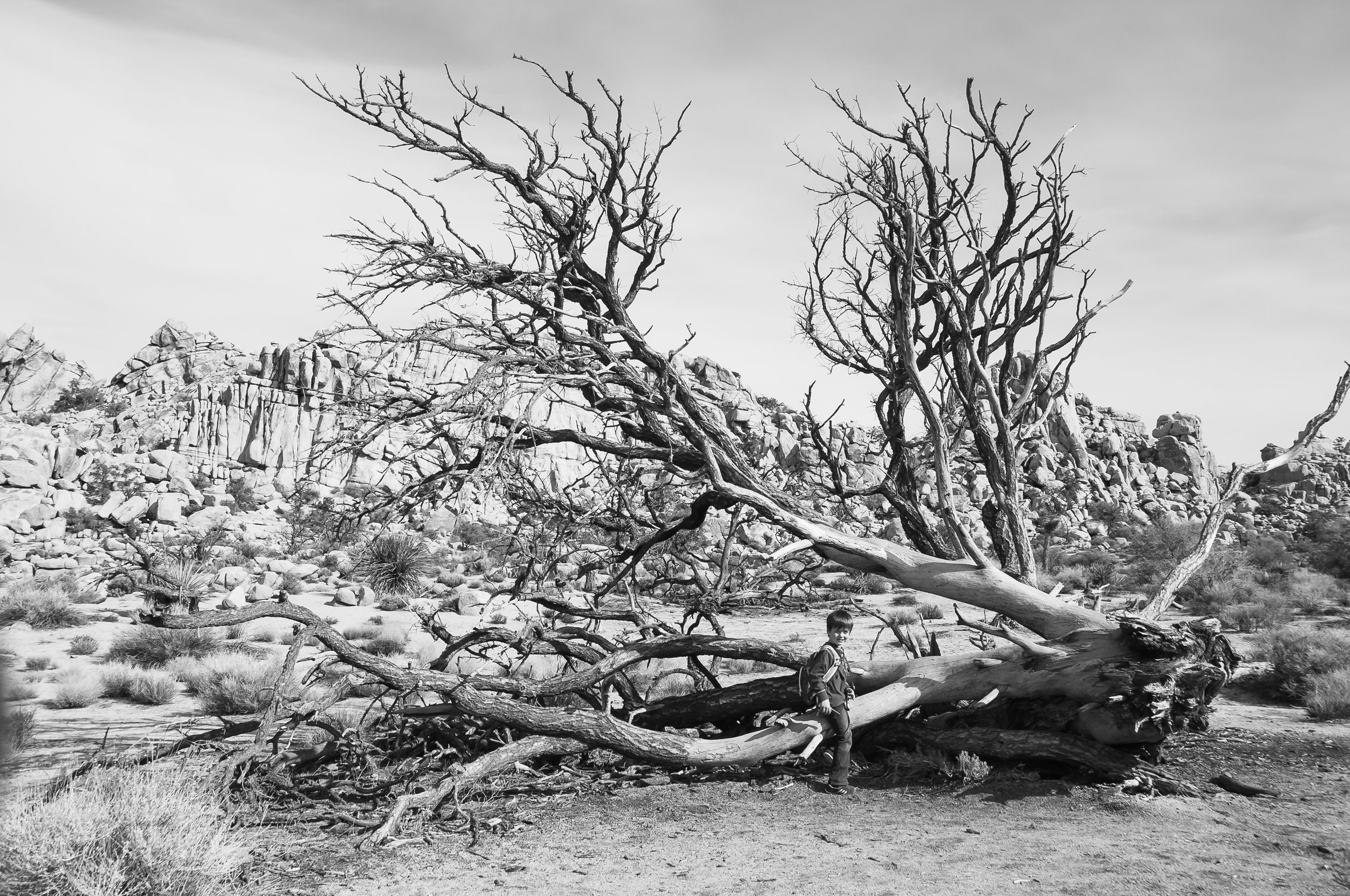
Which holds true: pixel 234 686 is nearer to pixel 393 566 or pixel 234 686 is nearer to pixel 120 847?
pixel 120 847

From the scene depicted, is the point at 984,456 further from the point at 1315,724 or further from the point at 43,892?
the point at 43,892

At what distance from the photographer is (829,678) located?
6.46m

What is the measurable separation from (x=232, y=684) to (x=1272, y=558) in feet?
90.5

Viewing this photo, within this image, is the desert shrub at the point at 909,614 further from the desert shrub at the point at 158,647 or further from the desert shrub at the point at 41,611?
the desert shrub at the point at 41,611

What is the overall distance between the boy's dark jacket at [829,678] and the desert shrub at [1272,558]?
73.7 feet

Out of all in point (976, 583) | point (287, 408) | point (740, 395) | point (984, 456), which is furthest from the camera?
point (287, 408)

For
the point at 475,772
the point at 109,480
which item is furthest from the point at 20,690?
the point at 109,480

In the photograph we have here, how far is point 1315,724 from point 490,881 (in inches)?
Result: 327

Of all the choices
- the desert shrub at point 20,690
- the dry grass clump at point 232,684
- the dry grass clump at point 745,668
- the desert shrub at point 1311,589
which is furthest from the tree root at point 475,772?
the desert shrub at point 1311,589

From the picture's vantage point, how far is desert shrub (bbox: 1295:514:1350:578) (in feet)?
74.5

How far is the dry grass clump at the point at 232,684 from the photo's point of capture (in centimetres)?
955

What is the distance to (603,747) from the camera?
6.29 m

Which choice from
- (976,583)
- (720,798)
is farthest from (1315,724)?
(720,798)

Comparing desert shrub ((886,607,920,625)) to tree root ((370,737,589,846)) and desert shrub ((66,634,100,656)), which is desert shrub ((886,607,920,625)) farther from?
desert shrub ((66,634,100,656))
